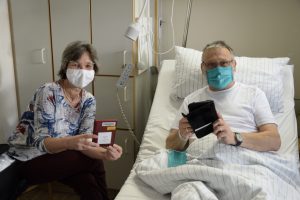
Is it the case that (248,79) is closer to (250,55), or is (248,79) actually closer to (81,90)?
(250,55)

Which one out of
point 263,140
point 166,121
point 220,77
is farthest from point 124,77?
point 263,140

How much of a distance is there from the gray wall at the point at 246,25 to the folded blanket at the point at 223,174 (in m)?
0.94

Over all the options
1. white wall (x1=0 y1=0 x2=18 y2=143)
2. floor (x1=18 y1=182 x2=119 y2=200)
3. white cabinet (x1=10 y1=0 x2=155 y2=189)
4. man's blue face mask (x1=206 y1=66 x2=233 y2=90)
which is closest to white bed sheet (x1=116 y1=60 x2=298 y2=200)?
white cabinet (x1=10 y1=0 x2=155 y2=189)

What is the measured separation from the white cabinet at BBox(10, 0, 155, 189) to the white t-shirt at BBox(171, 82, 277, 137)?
1.92 feet

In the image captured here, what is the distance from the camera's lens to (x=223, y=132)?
140cm

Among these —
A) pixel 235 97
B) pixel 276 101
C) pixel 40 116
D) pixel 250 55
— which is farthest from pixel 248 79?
pixel 40 116

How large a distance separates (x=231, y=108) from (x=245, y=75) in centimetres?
37

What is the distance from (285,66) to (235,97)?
0.59m

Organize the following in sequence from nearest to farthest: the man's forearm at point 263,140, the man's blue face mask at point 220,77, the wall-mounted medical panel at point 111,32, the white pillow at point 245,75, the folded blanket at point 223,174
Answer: the folded blanket at point 223,174
the man's forearm at point 263,140
the man's blue face mask at point 220,77
the white pillow at point 245,75
the wall-mounted medical panel at point 111,32

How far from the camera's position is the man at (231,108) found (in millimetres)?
1494

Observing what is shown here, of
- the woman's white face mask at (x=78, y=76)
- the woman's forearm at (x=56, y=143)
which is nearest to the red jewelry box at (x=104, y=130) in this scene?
the woman's forearm at (x=56, y=143)

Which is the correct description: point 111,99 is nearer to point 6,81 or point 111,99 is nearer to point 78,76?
point 78,76

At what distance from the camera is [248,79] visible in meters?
1.88

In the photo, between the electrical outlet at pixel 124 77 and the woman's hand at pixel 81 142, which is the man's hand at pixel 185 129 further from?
the electrical outlet at pixel 124 77
